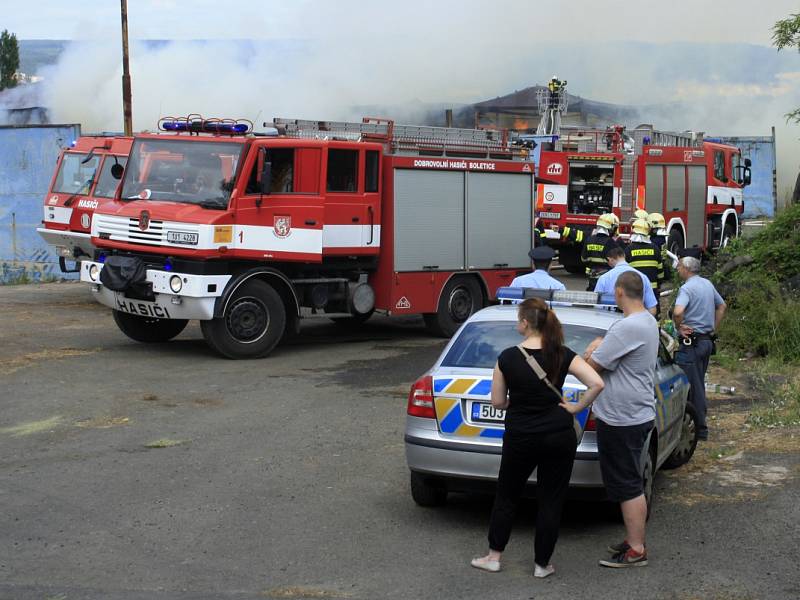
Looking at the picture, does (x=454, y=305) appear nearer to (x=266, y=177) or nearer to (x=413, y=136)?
(x=413, y=136)

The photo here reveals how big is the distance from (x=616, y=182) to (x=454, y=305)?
25.7 feet

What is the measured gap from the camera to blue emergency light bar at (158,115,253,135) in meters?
13.2

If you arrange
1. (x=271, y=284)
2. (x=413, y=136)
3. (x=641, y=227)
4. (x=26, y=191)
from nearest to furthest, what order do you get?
(x=641, y=227), (x=271, y=284), (x=413, y=136), (x=26, y=191)

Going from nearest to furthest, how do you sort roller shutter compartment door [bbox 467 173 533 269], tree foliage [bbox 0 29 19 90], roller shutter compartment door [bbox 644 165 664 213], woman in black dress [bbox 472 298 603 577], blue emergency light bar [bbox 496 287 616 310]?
woman in black dress [bbox 472 298 603 577], blue emergency light bar [bbox 496 287 616 310], roller shutter compartment door [bbox 467 173 533 269], roller shutter compartment door [bbox 644 165 664 213], tree foliage [bbox 0 29 19 90]

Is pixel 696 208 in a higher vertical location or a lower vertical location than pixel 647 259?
higher

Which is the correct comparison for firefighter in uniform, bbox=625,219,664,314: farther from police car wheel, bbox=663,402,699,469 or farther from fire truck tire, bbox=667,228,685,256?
fire truck tire, bbox=667,228,685,256

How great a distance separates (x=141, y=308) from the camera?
1275cm

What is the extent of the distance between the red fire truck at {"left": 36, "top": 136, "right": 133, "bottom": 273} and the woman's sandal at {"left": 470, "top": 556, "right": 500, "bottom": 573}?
494 inches

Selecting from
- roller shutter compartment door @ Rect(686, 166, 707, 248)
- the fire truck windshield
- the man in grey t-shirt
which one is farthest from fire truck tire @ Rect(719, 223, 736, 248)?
the man in grey t-shirt

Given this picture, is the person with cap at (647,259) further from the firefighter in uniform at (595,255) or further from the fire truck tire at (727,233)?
the fire truck tire at (727,233)

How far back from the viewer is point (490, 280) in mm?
15875

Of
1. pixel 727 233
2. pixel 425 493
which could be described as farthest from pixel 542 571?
pixel 727 233

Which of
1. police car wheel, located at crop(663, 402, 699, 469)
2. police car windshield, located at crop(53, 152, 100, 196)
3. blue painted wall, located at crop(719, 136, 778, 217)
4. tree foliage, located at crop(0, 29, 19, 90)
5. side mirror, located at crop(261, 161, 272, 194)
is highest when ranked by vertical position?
tree foliage, located at crop(0, 29, 19, 90)

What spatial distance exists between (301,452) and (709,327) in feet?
11.5
